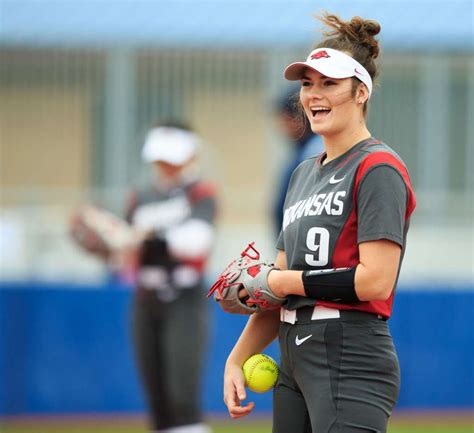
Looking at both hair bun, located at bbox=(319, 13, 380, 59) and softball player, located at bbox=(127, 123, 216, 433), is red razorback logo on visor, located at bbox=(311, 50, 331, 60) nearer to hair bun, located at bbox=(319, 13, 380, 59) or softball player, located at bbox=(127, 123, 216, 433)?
hair bun, located at bbox=(319, 13, 380, 59)

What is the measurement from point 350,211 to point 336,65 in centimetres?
47

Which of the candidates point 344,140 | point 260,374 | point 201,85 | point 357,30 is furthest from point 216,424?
point 357,30

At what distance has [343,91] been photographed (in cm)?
358

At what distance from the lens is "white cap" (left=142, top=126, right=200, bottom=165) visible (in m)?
7.56

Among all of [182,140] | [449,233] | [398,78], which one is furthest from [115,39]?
[182,140]

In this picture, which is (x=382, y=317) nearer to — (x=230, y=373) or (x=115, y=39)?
(x=230, y=373)

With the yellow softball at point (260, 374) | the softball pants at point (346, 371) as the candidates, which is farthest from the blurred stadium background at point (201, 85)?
the softball pants at point (346, 371)

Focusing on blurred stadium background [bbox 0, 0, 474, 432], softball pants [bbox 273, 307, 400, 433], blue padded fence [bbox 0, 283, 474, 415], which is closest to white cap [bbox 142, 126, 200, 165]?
blue padded fence [bbox 0, 283, 474, 415]

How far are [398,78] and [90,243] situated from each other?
6.21 m

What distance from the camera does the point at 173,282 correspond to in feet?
24.5

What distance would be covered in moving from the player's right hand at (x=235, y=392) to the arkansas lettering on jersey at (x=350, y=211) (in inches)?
12.6

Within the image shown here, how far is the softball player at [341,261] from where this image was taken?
134 inches

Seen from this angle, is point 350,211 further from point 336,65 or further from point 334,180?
point 336,65

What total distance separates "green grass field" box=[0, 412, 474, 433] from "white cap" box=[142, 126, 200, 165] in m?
2.42
